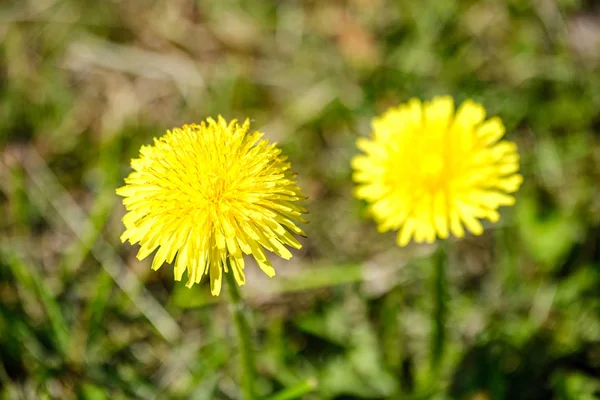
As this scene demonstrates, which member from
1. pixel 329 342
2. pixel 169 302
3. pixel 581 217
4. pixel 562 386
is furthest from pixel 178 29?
pixel 562 386

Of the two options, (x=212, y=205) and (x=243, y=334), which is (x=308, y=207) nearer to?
(x=243, y=334)

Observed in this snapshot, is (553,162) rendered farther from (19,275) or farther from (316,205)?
(19,275)

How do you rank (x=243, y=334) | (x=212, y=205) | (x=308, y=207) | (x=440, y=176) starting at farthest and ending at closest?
1. (x=308, y=207)
2. (x=440, y=176)
3. (x=243, y=334)
4. (x=212, y=205)

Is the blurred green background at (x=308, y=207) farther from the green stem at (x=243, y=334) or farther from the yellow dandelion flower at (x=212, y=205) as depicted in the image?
the yellow dandelion flower at (x=212, y=205)


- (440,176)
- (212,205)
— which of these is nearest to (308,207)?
(440,176)

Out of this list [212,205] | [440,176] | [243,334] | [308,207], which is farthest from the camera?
[308,207]

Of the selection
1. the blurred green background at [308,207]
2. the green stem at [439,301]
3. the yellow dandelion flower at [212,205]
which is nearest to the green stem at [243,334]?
the yellow dandelion flower at [212,205]
